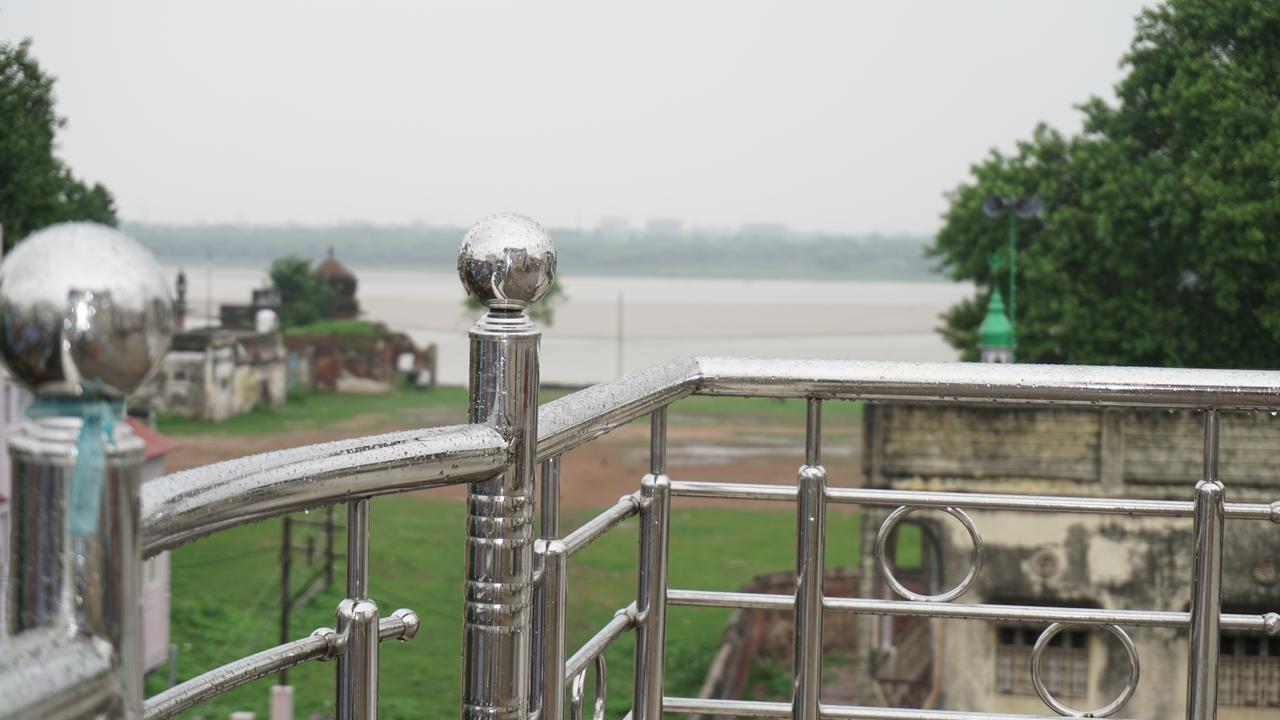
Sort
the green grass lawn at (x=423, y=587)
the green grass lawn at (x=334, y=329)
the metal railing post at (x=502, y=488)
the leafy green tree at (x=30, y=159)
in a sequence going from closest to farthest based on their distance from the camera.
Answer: the metal railing post at (x=502, y=488)
the leafy green tree at (x=30, y=159)
the green grass lawn at (x=423, y=587)
the green grass lawn at (x=334, y=329)

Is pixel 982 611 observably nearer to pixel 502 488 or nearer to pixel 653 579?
pixel 653 579

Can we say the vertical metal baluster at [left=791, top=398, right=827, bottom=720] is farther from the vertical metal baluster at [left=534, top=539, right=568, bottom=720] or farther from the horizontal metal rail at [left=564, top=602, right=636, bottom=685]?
the vertical metal baluster at [left=534, top=539, right=568, bottom=720]

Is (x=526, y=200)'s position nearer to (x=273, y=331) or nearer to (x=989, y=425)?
(x=273, y=331)

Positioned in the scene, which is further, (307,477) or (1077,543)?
(1077,543)

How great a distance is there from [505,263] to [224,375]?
35.4 m

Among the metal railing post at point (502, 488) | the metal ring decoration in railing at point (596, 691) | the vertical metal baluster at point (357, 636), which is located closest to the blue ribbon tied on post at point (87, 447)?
the vertical metal baluster at point (357, 636)

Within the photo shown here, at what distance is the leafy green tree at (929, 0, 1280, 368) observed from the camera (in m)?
17.9

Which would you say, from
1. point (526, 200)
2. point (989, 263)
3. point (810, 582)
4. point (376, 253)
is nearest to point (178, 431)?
point (376, 253)

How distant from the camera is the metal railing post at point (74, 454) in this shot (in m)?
0.58

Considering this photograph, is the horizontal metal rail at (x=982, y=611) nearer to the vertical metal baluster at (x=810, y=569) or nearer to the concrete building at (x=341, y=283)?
the vertical metal baluster at (x=810, y=569)

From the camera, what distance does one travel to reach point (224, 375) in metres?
35.2

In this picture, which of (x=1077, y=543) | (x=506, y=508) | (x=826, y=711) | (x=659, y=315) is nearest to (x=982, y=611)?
(x=826, y=711)

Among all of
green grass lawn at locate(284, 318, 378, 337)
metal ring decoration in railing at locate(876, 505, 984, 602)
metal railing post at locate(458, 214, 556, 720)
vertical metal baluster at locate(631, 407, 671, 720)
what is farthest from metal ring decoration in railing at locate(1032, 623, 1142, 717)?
green grass lawn at locate(284, 318, 378, 337)

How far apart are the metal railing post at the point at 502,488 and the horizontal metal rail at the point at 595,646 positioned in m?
0.18
